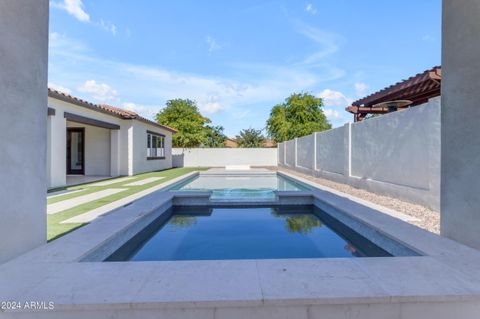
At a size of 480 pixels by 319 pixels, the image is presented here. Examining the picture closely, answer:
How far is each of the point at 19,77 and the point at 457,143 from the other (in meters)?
4.98

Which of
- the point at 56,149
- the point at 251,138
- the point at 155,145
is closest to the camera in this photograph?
the point at 56,149

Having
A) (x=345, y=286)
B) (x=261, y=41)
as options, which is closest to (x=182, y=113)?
(x=261, y=41)

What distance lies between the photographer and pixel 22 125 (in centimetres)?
298

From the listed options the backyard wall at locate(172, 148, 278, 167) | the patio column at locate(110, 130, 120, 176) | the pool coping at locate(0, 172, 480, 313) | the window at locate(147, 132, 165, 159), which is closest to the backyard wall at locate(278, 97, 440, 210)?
the pool coping at locate(0, 172, 480, 313)

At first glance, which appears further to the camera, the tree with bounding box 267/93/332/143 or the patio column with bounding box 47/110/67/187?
the tree with bounding box 267/93/332/143

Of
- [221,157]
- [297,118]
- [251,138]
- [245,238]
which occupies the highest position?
[297,118]

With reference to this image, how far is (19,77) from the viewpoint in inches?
115

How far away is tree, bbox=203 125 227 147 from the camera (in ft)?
122

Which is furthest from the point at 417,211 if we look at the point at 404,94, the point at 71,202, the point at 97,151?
the point at 97,151

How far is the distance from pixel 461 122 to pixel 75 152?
1599 cm

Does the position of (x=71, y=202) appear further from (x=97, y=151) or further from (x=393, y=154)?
(x=97, y=151)

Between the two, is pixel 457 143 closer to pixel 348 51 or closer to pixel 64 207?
pixel 64 207

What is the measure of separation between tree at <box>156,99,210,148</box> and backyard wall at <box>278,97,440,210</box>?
55.2 feet

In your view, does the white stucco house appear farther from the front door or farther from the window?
the window
